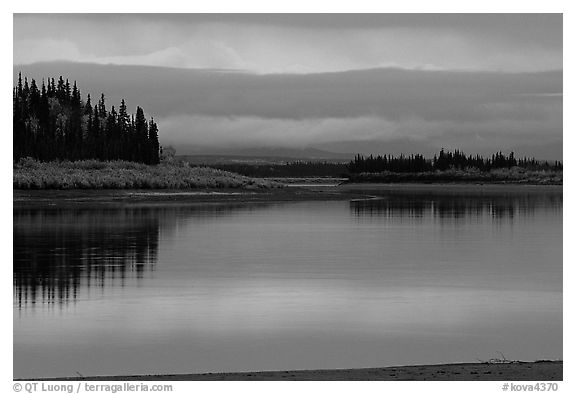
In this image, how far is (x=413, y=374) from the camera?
1226 cm

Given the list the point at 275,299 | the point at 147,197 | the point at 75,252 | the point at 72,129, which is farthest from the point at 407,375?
the point at 72,129

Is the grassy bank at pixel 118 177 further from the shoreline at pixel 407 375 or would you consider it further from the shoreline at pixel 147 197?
the shoreline at pixel 407 375

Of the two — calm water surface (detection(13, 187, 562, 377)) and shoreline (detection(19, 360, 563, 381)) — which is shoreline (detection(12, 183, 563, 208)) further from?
shoreline (detection(19, 360, 563, 381))

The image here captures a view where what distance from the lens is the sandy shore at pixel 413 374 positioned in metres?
12.0

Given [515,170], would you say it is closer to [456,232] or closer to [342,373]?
[456,232]

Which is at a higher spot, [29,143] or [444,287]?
[29,143]

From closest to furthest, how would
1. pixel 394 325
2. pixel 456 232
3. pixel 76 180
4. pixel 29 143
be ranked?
1. pixel 394 325
2. pixel 456 232
3. pixel 76 180
4. pixel 29 143

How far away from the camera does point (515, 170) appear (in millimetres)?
160500

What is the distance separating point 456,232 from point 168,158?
82538 mm

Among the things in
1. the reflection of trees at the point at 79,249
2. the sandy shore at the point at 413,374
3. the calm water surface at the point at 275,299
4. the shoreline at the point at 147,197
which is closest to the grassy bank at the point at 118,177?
the shoreline at the point at 147,197

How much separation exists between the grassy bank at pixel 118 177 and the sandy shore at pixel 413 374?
6155 cm

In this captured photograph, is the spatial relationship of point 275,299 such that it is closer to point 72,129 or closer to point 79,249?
point 79,249

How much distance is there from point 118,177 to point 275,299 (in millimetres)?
67952
